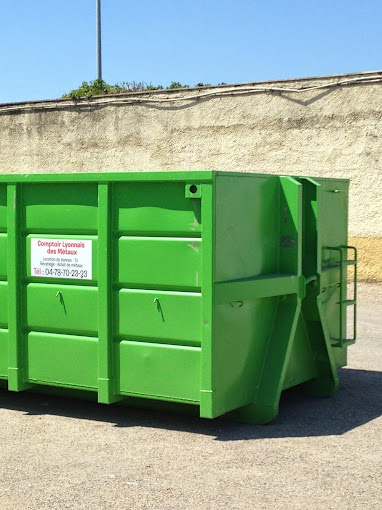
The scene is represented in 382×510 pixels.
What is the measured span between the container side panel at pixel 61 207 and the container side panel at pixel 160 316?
0.61 m

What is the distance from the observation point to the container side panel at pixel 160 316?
5.50 metres

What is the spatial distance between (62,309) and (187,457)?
5.28ft

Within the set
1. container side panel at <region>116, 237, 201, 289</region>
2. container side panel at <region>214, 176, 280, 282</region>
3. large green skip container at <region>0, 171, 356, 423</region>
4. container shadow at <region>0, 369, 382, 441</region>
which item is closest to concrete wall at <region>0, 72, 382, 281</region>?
container shadow at <region>0, 369, 382, 441</region>

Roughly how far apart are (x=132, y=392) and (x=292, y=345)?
1291 mm

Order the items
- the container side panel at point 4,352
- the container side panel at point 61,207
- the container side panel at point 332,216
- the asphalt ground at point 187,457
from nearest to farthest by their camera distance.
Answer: the asphalt ground at point 187,457 → the container side panel at point 61,207 → the container side panel at point 4,352 → the container side panel at point 332,216

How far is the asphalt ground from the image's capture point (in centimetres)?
429

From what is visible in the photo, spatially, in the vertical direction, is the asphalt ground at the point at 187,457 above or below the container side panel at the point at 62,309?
below

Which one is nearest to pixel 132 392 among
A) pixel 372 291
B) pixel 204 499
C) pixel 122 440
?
pixel 122 440

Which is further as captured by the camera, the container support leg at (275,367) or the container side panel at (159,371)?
the container support leg at (275,367)

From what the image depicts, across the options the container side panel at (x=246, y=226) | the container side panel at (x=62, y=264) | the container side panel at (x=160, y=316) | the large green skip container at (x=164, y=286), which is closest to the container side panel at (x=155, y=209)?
the large green skip container at (x=164, y=286)

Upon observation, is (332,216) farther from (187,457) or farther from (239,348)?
(187,457)

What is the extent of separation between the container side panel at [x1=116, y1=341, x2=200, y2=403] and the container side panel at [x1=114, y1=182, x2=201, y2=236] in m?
0.81

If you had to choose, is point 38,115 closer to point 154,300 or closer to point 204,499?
point 154,300

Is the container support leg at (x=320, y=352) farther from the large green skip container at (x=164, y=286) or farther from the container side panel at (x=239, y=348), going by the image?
the container side panel at (x=239, y=348)
